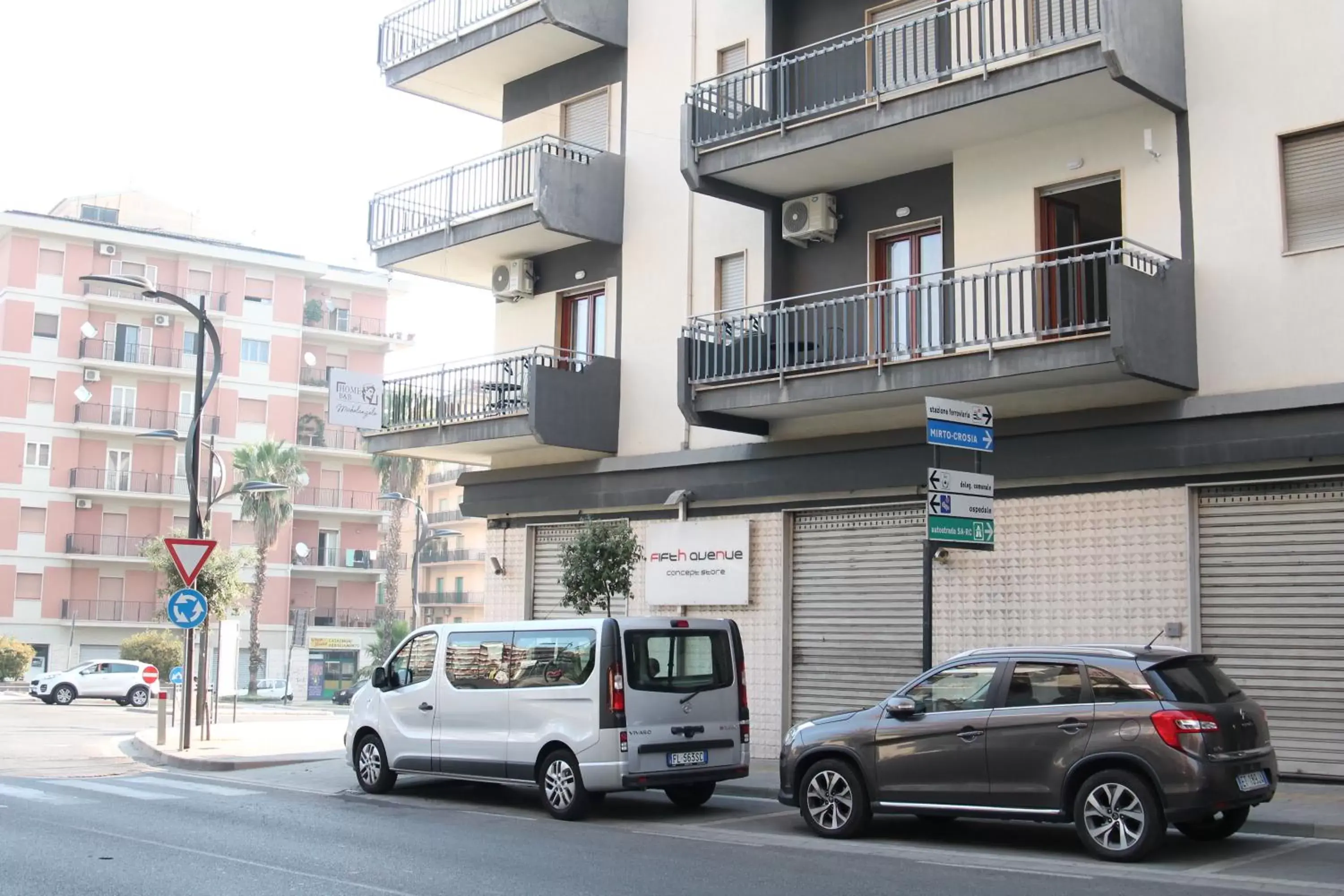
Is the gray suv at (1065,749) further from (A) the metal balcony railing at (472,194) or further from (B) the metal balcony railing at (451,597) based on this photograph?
(B) the metal balcony railing at (451,597)

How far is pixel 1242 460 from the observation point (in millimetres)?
13375

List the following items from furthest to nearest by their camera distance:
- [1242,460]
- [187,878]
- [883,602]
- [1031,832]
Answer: [883,602] → [1242,460] → [1031,832] → [187,878]

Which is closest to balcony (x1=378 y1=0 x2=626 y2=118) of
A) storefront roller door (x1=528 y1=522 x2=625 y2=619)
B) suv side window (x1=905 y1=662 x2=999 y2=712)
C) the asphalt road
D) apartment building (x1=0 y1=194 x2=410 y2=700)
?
storefront roller door (x1=528 y1=522 x2=625 y2=619)

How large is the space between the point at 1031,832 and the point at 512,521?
12.3 m

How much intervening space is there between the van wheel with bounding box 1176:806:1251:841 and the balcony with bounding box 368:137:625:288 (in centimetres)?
1265

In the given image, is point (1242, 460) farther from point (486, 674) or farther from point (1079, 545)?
point (486, 674)

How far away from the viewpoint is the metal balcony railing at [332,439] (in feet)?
225

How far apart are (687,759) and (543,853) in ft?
8.47

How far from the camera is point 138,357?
62562 mm

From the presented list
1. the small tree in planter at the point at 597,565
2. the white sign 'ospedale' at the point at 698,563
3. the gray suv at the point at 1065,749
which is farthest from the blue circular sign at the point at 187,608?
the gray suv at the point at 1065,749

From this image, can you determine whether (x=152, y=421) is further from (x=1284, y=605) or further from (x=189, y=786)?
(x=1284, y=605)

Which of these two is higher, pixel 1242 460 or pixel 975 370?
pixel 975 370

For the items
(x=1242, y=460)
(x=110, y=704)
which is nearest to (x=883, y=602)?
(x=1242, y=460)

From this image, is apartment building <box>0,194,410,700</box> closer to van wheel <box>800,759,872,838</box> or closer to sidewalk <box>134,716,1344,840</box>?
sidewalk <box>134,716,1344,840</box>
